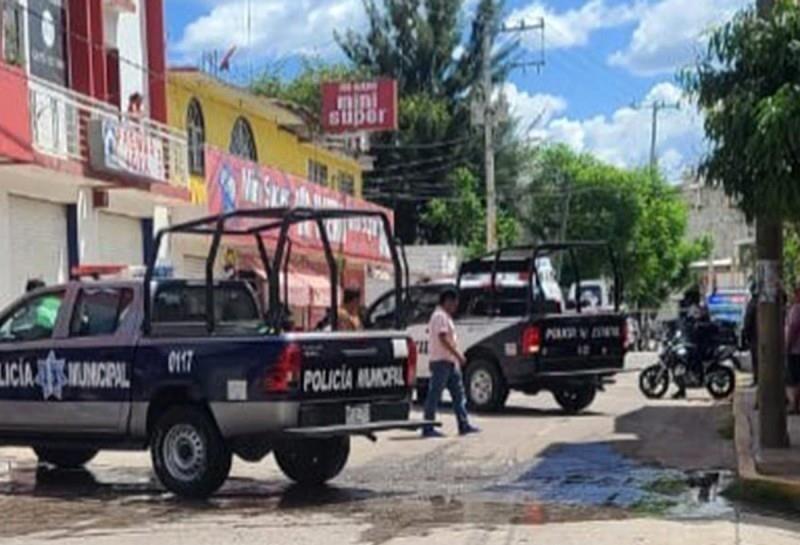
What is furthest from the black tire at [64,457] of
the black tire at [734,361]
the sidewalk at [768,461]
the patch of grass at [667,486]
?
the black tire at [734,361]

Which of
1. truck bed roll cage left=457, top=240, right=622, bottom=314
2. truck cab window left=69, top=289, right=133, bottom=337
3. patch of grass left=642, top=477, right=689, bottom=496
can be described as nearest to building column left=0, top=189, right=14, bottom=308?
truck bed roll cage left=457, top=240, right=622, bottom=314

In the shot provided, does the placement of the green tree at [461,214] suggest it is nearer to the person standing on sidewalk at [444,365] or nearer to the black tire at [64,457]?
the person standing on sidewalk at [444,365]

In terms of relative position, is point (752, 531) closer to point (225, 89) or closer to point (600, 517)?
point (600, 517)

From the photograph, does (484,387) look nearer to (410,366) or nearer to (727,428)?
(727,428)

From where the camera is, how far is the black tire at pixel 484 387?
20.7 m

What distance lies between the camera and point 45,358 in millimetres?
13172

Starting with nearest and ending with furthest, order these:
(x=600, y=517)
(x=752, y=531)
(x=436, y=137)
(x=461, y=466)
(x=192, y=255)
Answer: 1. (x=752, y=531)
2. (x=600, y=517)
3. (x=461, y=466)
4. (x=192, y=255)
5. (x=436, y=137)

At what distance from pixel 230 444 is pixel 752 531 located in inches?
172

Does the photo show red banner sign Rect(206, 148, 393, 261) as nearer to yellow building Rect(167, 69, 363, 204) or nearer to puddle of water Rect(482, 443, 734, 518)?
yellow building Rect(167, 69, 363, 204)

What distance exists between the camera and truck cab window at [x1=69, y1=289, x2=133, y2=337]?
12.9 meters

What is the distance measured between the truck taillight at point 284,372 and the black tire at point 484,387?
9.24 meters

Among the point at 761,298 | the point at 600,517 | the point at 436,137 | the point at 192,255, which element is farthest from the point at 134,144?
the point at 436,137

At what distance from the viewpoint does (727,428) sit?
56.4 feet

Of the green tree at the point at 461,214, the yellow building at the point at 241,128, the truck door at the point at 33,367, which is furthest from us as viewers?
the green tree at the point at 461,214
